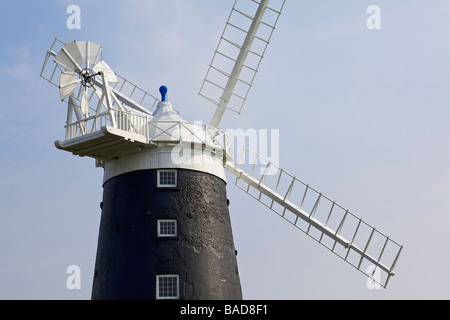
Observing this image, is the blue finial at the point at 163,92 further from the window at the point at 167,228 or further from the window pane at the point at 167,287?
the window pane at the point at 167,287

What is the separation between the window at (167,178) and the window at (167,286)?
3.11 metres

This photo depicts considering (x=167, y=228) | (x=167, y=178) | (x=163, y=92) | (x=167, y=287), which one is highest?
(x=163, y=92)

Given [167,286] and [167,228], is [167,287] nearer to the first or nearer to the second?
[167,286]

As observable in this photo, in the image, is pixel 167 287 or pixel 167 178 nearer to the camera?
pixel 167 287

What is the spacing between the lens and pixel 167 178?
87.6 feet

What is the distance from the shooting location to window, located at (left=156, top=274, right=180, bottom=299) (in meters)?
25.1

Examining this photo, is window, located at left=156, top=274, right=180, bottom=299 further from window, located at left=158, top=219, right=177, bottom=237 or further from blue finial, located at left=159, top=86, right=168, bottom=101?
blue finial, located at left=159, top=86, right=168, bottom=101

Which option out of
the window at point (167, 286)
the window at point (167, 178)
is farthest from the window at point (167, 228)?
the window at point (167, 286)

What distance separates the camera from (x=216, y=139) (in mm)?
28188

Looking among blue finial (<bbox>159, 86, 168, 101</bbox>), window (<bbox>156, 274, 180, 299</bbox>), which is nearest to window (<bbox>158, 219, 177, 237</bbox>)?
window (<bbox>156, 274, 180, 299</bbox>)

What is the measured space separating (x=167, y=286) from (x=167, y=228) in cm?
193

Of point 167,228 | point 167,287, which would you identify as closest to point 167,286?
point 167,287
